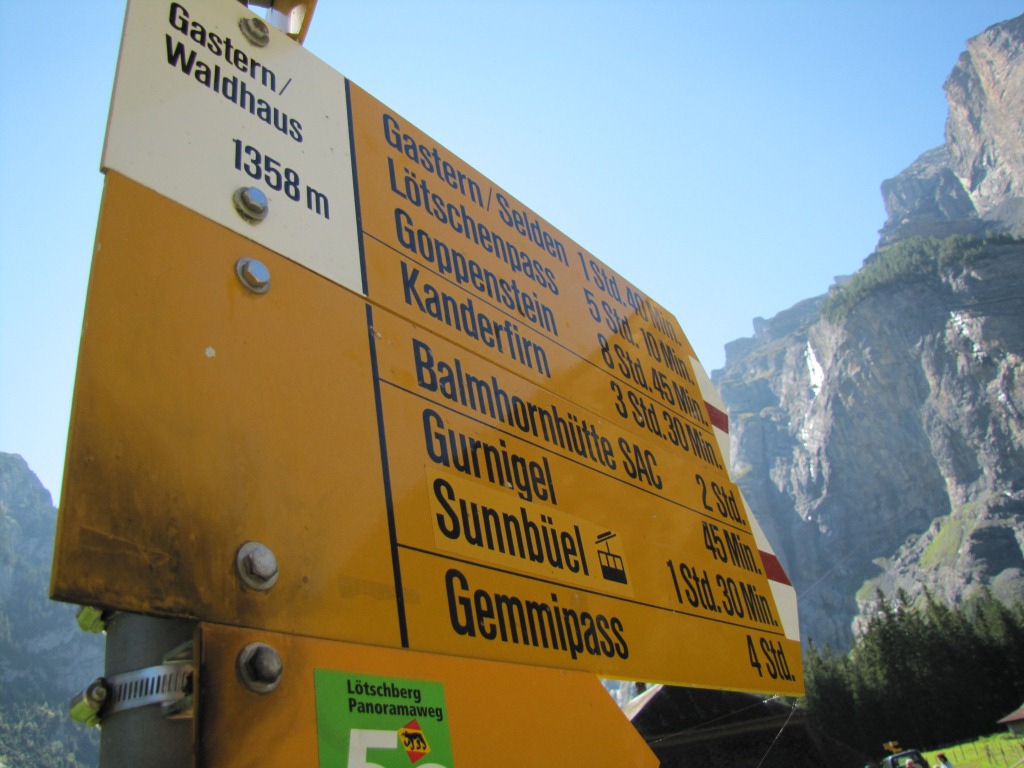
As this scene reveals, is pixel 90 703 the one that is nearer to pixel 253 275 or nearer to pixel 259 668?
pixel 259 668

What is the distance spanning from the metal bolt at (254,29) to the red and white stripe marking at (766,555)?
9.03ft

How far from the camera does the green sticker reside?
4.48 feet

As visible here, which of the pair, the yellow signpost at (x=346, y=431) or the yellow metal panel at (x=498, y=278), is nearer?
the yellow signpost at (x=346, y=431)

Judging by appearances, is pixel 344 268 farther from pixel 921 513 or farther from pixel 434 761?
pixel 921 513

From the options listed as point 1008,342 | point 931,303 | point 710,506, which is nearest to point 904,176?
point 931,303

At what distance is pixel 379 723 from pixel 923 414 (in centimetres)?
10700

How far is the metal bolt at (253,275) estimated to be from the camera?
1796mm

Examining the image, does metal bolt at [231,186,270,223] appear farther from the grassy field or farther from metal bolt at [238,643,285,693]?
the grassy field

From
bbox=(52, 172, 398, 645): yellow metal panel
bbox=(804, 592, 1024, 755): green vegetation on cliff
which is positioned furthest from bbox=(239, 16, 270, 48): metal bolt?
bbox=(804, 592, 1024, 755): green vegetation on cliff

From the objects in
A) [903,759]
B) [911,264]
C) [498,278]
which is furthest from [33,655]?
[911,264]

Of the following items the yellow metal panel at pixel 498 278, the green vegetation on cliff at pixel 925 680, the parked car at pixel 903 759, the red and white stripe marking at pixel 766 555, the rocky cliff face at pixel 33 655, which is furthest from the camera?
the rocky cliff face at pixel 33 655

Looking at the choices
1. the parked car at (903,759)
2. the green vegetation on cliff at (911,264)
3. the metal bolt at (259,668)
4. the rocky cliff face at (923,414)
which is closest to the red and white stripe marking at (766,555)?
the metal bolt at (259,668)

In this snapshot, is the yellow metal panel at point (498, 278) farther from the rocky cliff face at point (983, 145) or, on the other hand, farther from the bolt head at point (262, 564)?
the rocky cliff face at point (983, 145)

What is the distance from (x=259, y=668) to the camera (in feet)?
Answer: 4.27
